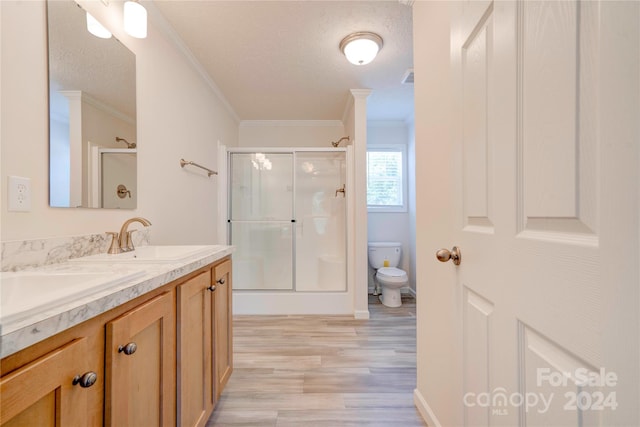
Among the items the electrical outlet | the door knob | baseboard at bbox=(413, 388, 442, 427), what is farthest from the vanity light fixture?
baseboard at bbox=(413, 388, 442, 427)

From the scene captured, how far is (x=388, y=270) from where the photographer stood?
3.18 m

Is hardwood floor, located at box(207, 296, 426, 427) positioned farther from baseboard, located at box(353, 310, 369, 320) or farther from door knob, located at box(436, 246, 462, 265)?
door knob, located at box(436, 246, 462, 265)

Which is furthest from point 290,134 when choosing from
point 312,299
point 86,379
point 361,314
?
point 86,379

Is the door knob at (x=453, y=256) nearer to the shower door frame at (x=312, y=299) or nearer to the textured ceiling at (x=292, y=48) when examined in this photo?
the textured ceiling at (x=292, y=48)

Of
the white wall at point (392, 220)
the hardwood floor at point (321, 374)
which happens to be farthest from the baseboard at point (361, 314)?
the white wall at point (392, 220)

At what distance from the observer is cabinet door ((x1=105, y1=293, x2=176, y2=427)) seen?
26.0 inches

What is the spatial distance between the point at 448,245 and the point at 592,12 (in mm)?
859

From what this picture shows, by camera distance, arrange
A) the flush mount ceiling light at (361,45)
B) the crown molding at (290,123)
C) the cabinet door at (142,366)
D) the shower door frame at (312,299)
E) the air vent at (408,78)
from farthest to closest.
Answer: the crown molding at (290,123) < the shower door frame at (312,299) < the air vent at (408,78) < the flush mount ceiling light at (361,45) < the cabinet door at (142,366)

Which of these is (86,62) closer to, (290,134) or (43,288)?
(43,288)

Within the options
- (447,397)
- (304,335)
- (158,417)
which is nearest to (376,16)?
(447,397)

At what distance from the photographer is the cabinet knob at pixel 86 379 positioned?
56cm

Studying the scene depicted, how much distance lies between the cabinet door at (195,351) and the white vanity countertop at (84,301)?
0.40 feet

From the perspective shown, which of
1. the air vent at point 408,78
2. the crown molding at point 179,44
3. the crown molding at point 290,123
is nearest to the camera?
the crown molding at point 179,44

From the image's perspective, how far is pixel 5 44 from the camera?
0.87m
